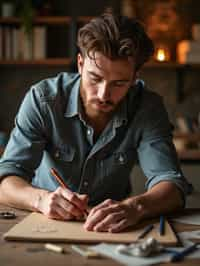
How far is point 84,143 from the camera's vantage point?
70.5 inches

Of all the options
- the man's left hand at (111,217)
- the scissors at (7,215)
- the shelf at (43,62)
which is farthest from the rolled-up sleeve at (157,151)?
the shelf at (43,62)

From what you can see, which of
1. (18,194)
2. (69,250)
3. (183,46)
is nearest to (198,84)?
(183,46)

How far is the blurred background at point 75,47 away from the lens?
4.11 meters

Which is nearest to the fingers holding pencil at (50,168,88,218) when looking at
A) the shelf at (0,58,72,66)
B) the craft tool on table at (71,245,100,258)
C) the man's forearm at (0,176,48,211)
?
the man's forearm at (0,176,48,211)


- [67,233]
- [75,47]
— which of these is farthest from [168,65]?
[67,233]

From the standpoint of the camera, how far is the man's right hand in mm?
1438

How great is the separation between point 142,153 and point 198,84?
273 centimetres

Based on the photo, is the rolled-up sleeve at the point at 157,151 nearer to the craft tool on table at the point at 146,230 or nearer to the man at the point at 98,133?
the man at the point at 98,133

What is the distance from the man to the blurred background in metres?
2.13

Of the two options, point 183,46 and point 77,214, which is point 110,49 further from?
point 183,46

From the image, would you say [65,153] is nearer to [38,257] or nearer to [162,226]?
[162,226]

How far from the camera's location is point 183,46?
13.4 feet

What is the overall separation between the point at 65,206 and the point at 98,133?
1.39 feet

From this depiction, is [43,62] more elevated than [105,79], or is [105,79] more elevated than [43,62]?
[105,79]
